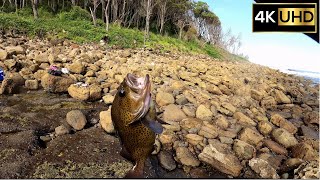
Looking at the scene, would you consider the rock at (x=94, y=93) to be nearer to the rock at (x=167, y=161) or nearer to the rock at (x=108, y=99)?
the rock at (x=108, y=99)

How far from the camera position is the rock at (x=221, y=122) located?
19.9ft

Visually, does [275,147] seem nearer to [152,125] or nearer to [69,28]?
[152,125]

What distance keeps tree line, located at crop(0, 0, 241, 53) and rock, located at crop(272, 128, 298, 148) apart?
64.2 feet

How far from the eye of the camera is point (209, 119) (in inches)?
249

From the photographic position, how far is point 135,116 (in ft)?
7.18

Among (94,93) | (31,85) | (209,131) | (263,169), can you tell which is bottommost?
(263,169)

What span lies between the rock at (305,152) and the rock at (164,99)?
2.83 meters

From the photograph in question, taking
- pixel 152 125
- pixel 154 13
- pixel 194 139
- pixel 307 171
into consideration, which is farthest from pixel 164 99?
pixel 154 13

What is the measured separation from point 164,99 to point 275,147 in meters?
2.63

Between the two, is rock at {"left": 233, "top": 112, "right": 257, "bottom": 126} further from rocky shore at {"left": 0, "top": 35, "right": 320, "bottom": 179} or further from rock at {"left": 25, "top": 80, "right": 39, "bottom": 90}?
rock at {"left": 25, "top": 80, "right": 39, "bottom": 90}

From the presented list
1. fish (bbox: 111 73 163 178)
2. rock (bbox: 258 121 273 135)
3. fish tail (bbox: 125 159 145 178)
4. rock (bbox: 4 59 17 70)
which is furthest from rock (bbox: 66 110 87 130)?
rock (bbox: 4 59 17 70)

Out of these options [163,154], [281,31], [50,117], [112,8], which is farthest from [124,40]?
[281,31]

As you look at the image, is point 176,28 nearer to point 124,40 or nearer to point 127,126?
point 124,40

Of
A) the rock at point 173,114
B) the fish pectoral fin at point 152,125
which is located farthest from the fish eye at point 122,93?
the rock at point 173,114
